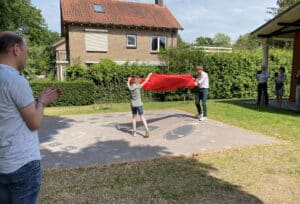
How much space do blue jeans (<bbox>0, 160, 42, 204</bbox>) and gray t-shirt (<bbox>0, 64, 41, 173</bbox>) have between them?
42 millimetres

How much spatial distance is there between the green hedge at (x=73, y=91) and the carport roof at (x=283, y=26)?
9726 mm

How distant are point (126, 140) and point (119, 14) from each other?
68.8 ft

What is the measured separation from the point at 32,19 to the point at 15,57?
45723 millimetres

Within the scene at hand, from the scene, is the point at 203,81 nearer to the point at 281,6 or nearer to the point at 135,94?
the point at 135,94

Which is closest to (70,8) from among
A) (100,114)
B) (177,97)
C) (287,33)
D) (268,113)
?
(177,97)

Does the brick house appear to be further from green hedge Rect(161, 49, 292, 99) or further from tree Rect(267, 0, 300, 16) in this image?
tree Rect(267, 0, 300, 16)

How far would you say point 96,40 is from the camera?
25031 mm

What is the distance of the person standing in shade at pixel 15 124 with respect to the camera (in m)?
2.03

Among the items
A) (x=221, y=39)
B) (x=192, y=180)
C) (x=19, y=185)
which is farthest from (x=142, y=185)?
(x=221, y=39)

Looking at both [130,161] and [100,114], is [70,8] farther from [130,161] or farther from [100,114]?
[130,161]

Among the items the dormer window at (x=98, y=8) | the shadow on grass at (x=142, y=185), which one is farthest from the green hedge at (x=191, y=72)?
the shadow on grass at (x=142, y=185)

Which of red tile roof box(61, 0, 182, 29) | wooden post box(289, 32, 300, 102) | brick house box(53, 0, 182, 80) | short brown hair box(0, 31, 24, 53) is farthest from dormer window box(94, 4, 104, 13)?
short brown hair box(0, 31, 24, 53)

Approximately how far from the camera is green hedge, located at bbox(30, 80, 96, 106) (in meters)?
16.4

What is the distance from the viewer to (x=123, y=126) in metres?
9.91
